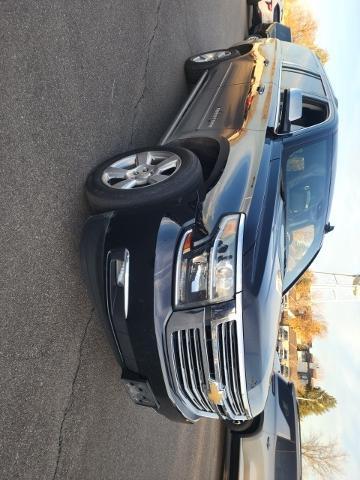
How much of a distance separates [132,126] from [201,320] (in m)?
2.05

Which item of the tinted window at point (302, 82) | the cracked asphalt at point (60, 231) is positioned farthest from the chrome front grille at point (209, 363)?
the tinted window at point (302, 82)

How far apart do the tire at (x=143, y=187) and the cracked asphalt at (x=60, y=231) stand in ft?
0.43

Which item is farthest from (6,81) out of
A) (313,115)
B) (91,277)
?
(313,115)

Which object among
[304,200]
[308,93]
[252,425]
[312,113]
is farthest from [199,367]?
[252,425]

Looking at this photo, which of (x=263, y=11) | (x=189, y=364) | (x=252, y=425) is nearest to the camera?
(x=189, y=364)

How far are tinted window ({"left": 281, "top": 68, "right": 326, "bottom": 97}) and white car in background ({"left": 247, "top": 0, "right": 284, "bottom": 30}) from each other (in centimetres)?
668

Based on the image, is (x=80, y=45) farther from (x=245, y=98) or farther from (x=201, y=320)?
(x=201, y=320)

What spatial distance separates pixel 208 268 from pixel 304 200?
5.16 ft

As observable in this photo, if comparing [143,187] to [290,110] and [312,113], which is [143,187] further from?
[312,113]

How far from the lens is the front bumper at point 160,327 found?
2584 mm

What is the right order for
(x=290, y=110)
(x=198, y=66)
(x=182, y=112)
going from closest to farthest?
(x=290, y=110) → (x=182, y=112) → (x=198, y=66)

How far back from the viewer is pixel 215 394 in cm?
269

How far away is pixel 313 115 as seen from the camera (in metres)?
4.46

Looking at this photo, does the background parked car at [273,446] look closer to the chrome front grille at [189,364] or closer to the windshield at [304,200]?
the windshield at [304,200]
